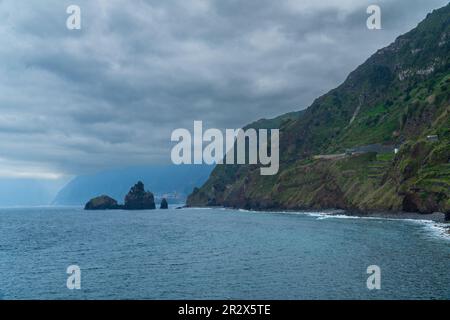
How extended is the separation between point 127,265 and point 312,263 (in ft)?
104

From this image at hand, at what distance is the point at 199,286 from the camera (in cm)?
5534

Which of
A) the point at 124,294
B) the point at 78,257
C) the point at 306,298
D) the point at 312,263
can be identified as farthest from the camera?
the point at 78,257

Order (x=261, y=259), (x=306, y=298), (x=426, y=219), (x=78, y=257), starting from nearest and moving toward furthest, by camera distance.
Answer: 1. (x=306, y=298)
2. (x=261, y=259)
3. (x=78, y=257)
4. (x=426, y=219)

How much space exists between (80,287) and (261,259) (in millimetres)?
33129

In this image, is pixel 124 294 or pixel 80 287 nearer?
pixel 124 294

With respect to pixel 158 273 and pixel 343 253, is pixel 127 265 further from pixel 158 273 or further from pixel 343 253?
pixel 343 253


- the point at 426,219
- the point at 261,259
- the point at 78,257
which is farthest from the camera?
the point at 426,219

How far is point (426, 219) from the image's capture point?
151500 mm

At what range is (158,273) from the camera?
65.8 m
